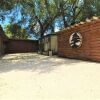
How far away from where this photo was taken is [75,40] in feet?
53.8

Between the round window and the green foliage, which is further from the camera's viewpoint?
the green foliage

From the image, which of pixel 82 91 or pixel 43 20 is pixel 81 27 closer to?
pixel 82 91

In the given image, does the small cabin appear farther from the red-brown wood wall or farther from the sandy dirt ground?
the sandy dirt ground

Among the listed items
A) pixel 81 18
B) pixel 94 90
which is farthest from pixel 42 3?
pixel 94 90

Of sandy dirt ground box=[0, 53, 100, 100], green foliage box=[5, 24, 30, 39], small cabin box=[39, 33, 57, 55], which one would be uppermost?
green foliage box=[5, 24, 30, 39]

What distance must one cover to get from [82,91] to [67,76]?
2.38 meters

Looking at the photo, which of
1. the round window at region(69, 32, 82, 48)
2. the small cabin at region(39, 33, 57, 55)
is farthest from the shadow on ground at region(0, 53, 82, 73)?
the small cabin at region(39, 33, 57, 55)

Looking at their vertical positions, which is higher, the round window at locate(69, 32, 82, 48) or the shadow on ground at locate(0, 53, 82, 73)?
the round window at locate(69, 32, 82, 48)

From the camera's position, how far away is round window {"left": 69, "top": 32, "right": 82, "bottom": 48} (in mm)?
15845

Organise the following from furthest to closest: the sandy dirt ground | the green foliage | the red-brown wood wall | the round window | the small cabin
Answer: the green foliage, the small cabin, the round window, the red-brown wood wall, the sandy dirt ground

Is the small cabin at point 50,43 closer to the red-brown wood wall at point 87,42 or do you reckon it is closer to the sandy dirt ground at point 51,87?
the red-brown wood wall at point 87,42

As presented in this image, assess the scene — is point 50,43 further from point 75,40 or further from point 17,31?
point 17,31

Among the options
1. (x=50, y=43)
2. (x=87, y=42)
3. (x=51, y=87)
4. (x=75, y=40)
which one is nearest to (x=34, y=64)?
(x=87, y=42)

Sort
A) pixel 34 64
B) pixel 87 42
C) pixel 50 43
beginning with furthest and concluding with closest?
pixel 50 43 → pixel 87 42 → pixel 34 64
